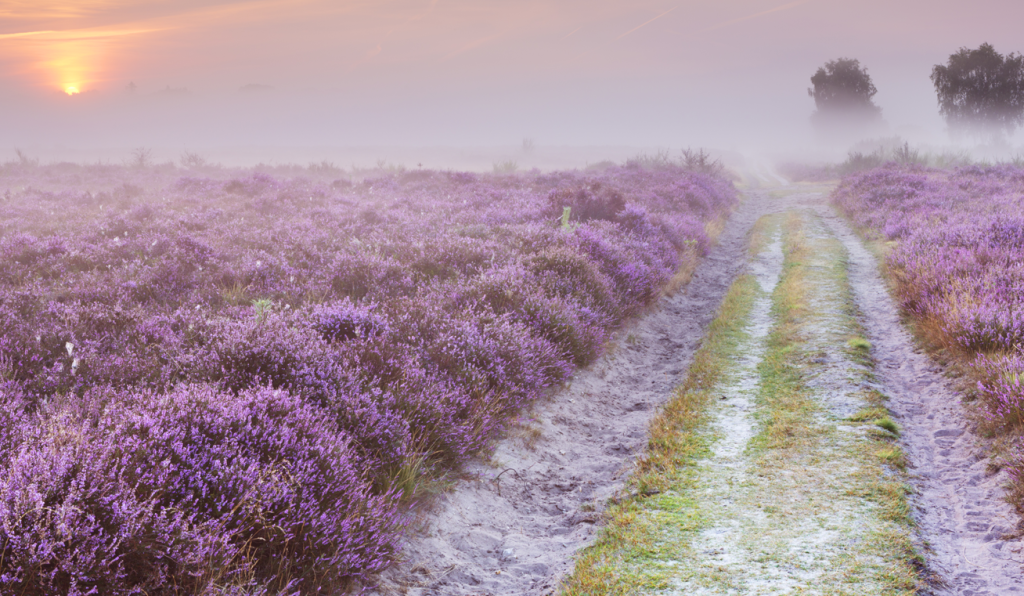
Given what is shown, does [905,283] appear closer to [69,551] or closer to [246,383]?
[246,383]

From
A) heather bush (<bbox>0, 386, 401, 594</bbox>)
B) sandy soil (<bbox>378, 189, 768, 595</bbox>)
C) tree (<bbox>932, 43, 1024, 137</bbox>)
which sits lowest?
sandy soil (<bbox>378, 189, 768, 595</bbox>)

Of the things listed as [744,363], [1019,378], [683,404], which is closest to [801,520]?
[683,404]

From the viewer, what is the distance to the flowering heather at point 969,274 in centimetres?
587

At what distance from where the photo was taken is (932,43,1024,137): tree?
50.3m

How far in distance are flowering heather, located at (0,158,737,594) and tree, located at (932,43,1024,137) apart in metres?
57.8

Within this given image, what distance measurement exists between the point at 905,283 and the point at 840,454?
6687 millimetres

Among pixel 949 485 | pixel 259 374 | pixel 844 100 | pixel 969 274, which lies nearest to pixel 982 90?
pixel 844 100

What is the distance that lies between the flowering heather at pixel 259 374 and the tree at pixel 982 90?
190 ft

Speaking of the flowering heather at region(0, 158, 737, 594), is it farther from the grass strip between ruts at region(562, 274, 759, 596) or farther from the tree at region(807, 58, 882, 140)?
the tree at region(807, 58, 882, 140)

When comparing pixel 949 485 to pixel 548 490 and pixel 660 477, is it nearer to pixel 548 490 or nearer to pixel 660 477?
pixel 660 477

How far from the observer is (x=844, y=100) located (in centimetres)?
8069

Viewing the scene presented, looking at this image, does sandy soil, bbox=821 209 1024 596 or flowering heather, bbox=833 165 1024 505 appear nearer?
sandy soil, bbox=821 209 1024 596

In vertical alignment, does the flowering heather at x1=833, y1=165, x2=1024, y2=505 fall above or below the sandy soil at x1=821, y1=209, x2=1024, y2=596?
above

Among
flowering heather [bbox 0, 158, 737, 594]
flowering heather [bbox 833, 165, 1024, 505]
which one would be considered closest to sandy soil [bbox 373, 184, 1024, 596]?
flowering heather [bbox 0, 158, 737, 594]
